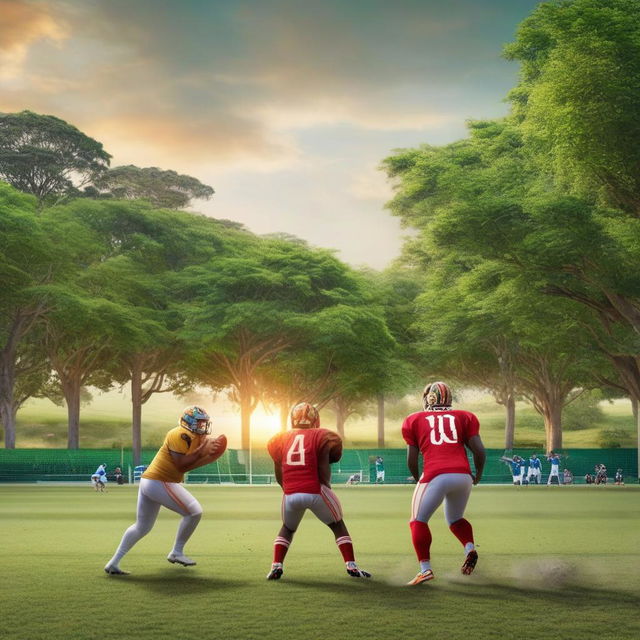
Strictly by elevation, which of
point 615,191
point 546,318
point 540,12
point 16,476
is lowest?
point 16,476

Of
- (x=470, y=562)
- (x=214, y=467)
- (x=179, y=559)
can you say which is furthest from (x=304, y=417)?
(x=214, y=467)

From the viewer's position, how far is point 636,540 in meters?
17.3

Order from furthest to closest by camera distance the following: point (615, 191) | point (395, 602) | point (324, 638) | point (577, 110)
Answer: point (615, 191), point (577, 110), point (395, 602), point (324, 638)

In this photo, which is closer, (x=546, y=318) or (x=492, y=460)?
(x=546, y=318)

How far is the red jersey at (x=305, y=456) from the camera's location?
11195 millimetres

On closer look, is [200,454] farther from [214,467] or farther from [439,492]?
[214,467]

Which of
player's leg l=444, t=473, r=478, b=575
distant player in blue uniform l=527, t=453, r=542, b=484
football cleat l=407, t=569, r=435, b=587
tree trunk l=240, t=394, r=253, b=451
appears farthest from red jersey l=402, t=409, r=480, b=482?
tree trunk l=240, t=394, r=253, b=451

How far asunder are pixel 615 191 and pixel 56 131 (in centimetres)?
3759

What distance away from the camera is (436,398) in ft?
36.7

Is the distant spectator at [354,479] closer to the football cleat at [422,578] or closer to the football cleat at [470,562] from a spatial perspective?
the football cleat at [470,562]

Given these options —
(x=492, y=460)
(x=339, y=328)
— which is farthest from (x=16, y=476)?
(x=492, y=460)

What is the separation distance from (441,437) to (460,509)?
852 millimetres

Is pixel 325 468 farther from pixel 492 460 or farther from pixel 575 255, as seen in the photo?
pixel 492 460

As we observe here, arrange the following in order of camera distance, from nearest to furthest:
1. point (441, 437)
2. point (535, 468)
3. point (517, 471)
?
point (441, 437)
point (517, 471)
point (535, 468)
